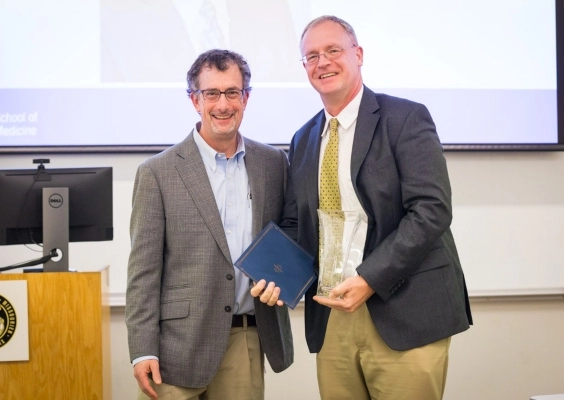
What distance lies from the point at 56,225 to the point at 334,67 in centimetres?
143

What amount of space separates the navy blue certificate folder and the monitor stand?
1116 mm

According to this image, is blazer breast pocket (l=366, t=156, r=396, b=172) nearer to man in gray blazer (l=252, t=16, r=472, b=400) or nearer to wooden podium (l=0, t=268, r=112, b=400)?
man in gray blazer (l=252, t=16, r=472, b=400)

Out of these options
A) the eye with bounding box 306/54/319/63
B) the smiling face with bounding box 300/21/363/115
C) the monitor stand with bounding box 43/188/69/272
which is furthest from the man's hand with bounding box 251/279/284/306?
the monitor stand with bounding box 43/188/69/272

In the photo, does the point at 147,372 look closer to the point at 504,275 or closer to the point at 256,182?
the point at 256,182

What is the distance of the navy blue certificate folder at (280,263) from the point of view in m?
2.08

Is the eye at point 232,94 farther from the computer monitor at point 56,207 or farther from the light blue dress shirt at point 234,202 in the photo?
the computer monitor at point 56,207

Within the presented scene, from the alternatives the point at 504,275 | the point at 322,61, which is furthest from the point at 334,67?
the point at 504,275

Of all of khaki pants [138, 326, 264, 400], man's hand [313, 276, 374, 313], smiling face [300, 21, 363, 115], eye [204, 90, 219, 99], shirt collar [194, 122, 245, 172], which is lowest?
khaki pants [138, 326, 264, 400]

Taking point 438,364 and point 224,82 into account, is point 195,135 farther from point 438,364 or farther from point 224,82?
point 438,364

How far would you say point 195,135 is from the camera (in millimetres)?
2291

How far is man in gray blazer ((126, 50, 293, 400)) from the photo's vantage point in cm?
212

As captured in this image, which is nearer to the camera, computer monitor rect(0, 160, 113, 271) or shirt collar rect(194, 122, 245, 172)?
shirt collar rect(194, 122, 245, 172)

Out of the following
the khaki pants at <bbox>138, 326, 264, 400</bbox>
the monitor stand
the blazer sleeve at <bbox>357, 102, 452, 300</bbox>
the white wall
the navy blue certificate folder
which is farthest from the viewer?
the white wall

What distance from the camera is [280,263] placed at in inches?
83.6
